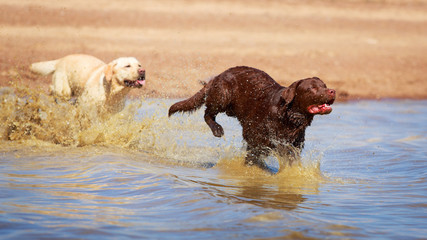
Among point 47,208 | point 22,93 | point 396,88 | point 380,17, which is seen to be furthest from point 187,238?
point 380,17

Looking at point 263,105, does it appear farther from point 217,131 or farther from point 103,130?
point 103,130

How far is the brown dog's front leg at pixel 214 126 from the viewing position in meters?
6.39

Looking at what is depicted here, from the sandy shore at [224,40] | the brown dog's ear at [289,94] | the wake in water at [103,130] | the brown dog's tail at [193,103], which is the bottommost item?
the wake in water at [103,130]

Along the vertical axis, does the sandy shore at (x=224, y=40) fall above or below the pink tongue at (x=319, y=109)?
above

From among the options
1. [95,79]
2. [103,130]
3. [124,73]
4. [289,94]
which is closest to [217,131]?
[289,94]

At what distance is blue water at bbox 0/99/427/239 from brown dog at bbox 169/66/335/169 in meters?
0.36

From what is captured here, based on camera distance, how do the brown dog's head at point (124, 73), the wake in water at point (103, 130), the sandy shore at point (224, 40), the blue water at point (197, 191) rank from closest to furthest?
the blue water at point (197, 191) < the wake in water at point (103, 130) < the brown dog's head at point (124, 73) < the sandy shore at point (224, 40)

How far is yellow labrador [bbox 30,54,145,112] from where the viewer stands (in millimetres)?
8117

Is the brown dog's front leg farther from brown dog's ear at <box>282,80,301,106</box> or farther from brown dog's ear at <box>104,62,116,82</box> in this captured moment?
brown dog's ear at <box>104,62,116,82</box>

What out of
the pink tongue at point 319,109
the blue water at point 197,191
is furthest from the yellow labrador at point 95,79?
the pink tongue at point 319,109

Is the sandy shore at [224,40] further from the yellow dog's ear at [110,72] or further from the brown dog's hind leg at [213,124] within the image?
the brown dog's hind leg at [213,124]

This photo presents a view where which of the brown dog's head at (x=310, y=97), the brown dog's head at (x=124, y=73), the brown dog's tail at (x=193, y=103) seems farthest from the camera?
the brown dog's head at (x=124, y=73)

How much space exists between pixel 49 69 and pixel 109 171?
13.0 feet

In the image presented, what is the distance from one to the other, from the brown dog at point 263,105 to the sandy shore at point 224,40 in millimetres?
4795
